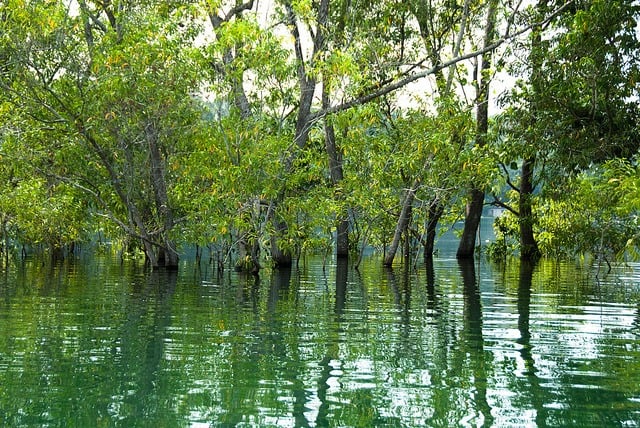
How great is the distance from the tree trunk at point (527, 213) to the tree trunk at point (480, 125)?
59.4 inches

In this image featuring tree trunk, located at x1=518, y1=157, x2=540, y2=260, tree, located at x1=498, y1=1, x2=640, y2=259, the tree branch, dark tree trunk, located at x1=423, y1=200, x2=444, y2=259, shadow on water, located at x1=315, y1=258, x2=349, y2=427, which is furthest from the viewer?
dark tree trunk, located at x1=423, y1=200, x2=444, y2=259

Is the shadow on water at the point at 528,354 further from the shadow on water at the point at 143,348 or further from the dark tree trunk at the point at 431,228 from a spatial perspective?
the dark tree trunk at the point at 431,228

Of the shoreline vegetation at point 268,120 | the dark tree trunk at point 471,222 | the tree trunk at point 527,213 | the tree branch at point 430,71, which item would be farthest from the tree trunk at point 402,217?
the tree trunk at point 527,213

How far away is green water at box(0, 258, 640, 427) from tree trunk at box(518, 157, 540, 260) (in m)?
14.4

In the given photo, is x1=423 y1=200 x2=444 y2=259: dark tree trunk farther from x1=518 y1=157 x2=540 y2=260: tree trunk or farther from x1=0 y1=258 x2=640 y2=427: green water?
x1=0 y1=258 x2=640 y2=427: green water

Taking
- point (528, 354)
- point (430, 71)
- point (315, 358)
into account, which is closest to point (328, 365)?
point (315, 358)

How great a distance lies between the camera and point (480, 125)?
3144 cm

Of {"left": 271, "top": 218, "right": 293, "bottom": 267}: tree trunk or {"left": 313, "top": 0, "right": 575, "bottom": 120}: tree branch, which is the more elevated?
{"left": 313, "top": 0, "right": 575, "bottom": 120}: tree branch

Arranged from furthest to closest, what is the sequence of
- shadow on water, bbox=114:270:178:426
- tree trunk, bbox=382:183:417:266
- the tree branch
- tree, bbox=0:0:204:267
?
tree trunk, bbox=382:183:417:266 < the tree branch < tree, bbox=0:0:204:267 < shadow on water, bbox=114:270:178:426

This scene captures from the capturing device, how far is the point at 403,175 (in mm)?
27531

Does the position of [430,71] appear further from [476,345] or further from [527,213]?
[476,345]

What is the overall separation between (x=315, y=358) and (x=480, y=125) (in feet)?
76.9

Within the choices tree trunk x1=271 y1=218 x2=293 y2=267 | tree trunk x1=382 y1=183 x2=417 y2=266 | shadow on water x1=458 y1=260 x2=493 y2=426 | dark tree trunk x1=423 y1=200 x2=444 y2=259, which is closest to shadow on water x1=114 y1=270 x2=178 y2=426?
shadow on water x1=458 y1=260 x2=493 y2=426

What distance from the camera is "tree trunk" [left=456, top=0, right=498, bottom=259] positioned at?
90.5ft
